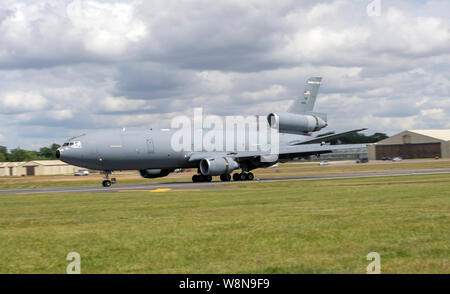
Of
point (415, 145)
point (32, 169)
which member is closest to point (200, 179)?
point (415, 145)

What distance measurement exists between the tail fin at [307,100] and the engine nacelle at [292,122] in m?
0.78

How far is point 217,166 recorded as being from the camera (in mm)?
46062

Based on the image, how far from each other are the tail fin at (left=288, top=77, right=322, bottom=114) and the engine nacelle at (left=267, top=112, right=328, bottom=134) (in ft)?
2.56

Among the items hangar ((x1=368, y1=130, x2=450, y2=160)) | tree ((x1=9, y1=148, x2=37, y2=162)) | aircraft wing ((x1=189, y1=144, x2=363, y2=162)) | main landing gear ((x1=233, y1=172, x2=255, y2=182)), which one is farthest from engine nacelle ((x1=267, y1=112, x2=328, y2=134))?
tree ((x1=9, y1=148, x2=37, y2=162))

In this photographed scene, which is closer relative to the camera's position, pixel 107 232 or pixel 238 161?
pixel 107 232

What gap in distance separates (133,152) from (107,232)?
29.8 metres

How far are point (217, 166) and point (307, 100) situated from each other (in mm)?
14429

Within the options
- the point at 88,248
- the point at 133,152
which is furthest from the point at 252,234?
the point at 133,152

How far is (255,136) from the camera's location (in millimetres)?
51812

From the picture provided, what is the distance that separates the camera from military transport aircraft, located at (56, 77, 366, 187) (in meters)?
42.4

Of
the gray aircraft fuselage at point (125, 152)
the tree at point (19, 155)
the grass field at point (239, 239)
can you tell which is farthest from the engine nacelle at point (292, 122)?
the tree at point (19, 155)

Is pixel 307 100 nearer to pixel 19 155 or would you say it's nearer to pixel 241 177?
pixel 241 177

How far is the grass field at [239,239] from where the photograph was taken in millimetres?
9508
